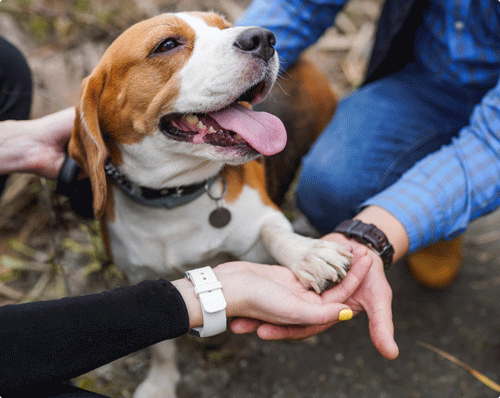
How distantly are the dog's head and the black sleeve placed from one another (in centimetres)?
42

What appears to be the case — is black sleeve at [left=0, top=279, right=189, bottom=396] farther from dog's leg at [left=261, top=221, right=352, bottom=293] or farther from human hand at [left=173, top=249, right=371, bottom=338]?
dog's leg at [left=261, top=221, right=352, bottom=293]

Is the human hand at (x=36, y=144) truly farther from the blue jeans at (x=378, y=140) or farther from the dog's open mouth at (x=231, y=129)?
the blue jeans at (x=378, y=140)

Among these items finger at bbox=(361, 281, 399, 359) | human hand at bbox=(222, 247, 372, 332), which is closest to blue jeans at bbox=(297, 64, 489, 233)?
human hand at bbox=(222, 247, 372, 332)

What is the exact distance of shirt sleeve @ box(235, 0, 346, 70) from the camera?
221 centimetres

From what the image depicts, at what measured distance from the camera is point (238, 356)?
2.01m

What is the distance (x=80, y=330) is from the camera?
111cm

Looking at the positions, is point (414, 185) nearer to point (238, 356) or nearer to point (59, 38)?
point (238, 356)

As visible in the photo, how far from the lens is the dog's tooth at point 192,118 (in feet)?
4.75

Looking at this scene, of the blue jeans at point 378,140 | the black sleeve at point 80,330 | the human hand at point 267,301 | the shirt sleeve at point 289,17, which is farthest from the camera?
the shirt sleeve at point 289,17

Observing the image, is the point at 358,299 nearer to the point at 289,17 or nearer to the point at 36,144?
the point at 36,144

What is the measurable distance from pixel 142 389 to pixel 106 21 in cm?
259

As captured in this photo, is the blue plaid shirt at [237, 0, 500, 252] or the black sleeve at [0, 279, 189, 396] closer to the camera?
the black sleeve at [0, 279, 189, 396]

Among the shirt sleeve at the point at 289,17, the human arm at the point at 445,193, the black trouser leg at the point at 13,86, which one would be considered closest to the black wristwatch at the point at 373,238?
the human arm at the point at 445,193

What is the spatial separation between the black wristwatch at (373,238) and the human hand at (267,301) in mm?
141
